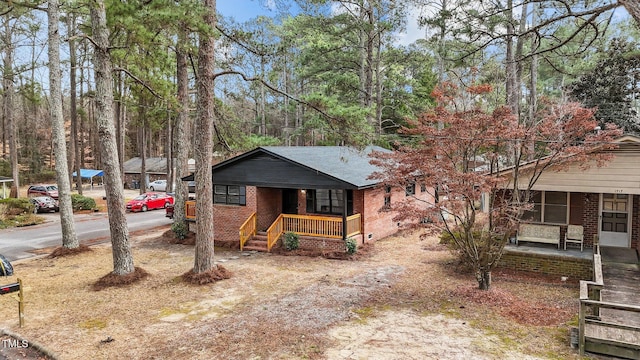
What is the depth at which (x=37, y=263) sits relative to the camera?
13766 millimetres

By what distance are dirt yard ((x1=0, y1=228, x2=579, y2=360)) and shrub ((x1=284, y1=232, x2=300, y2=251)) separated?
1.59m

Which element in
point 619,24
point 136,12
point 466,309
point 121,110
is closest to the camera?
point 466,309

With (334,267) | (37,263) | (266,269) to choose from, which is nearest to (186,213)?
(37,263)

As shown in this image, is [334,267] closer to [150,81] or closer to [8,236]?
[150,81]

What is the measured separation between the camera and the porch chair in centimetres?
1194

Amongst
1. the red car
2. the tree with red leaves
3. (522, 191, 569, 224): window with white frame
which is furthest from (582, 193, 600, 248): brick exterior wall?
the red car

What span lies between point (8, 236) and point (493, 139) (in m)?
21.2

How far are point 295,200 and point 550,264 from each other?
394 inches

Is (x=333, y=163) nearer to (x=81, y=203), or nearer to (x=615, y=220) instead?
(x=615, y=220)

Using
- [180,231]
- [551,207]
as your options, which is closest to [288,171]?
[180,231]

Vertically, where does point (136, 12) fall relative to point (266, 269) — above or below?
above

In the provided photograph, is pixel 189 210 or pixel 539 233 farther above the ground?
pixel 189 210

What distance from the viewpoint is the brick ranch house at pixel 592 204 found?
35.6ft

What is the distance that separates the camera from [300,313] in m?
8.82
